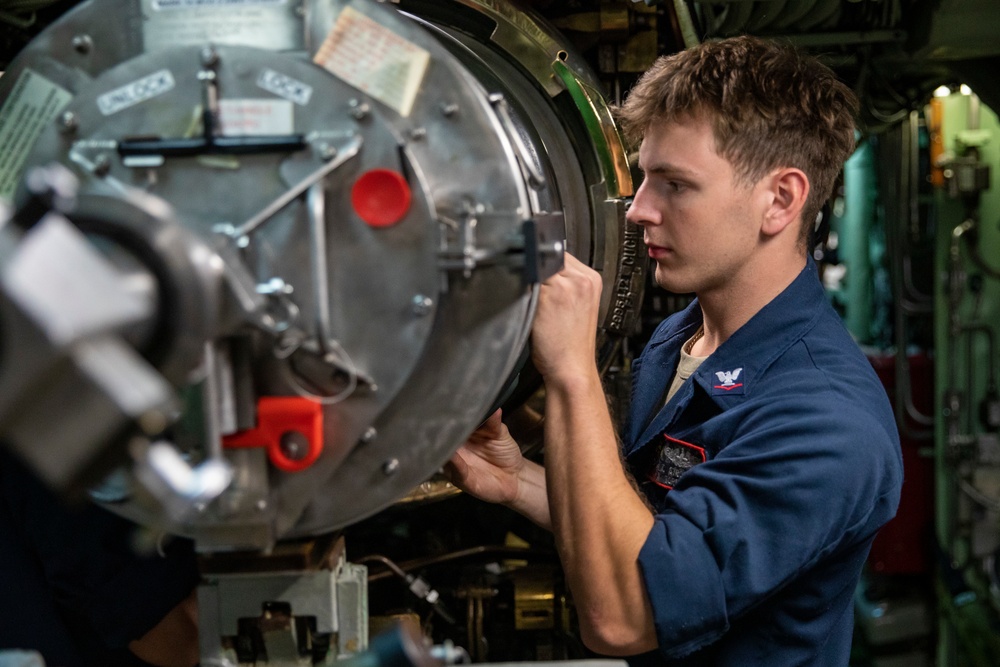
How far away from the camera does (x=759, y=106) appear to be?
1.78 m

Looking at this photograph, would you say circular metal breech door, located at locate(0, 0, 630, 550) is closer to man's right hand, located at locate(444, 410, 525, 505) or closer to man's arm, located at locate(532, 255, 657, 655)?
man's arm, located at locate(532, 255, 657, 655)

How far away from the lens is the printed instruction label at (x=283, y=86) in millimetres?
1188

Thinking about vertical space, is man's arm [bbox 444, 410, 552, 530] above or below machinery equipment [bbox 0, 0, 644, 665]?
below

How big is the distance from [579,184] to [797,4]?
0.88m

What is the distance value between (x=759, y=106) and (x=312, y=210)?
Result: 957 mm

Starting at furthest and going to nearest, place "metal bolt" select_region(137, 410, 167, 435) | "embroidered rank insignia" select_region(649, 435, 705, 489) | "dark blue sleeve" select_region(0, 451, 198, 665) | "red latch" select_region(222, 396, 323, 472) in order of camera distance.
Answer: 1. "embroidered rank insignia" select_region(649, 435, 705, 489)
2. "dark blue sleeve" select_region(0, 451, 198, 665)
3. "red latch" select_region(222, 396, 323, 472)
4. "metal bolt" select_region(137, 410, 167, 435)

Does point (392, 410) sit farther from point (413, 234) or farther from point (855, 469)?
point (855, 469)

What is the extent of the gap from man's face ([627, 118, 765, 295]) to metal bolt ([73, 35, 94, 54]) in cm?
96

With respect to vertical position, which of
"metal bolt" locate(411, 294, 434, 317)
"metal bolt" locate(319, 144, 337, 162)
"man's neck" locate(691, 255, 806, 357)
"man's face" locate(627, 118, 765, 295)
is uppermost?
"metal bolt" locate(319, 144, 337, 162)

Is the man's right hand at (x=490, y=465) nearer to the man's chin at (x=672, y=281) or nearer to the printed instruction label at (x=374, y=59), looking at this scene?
the man's chin at (x=672, y=281)

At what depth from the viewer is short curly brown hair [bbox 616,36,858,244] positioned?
1.76 metres

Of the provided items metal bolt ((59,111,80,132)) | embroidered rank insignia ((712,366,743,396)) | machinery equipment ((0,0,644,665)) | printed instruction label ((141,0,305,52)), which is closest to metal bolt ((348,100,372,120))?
machinery equipment ((0,0,644,665))

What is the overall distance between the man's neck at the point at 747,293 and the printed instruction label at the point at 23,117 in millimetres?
1148

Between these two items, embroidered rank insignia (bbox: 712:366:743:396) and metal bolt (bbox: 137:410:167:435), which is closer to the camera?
metal bolt (bbox: 137:410:167:435)
